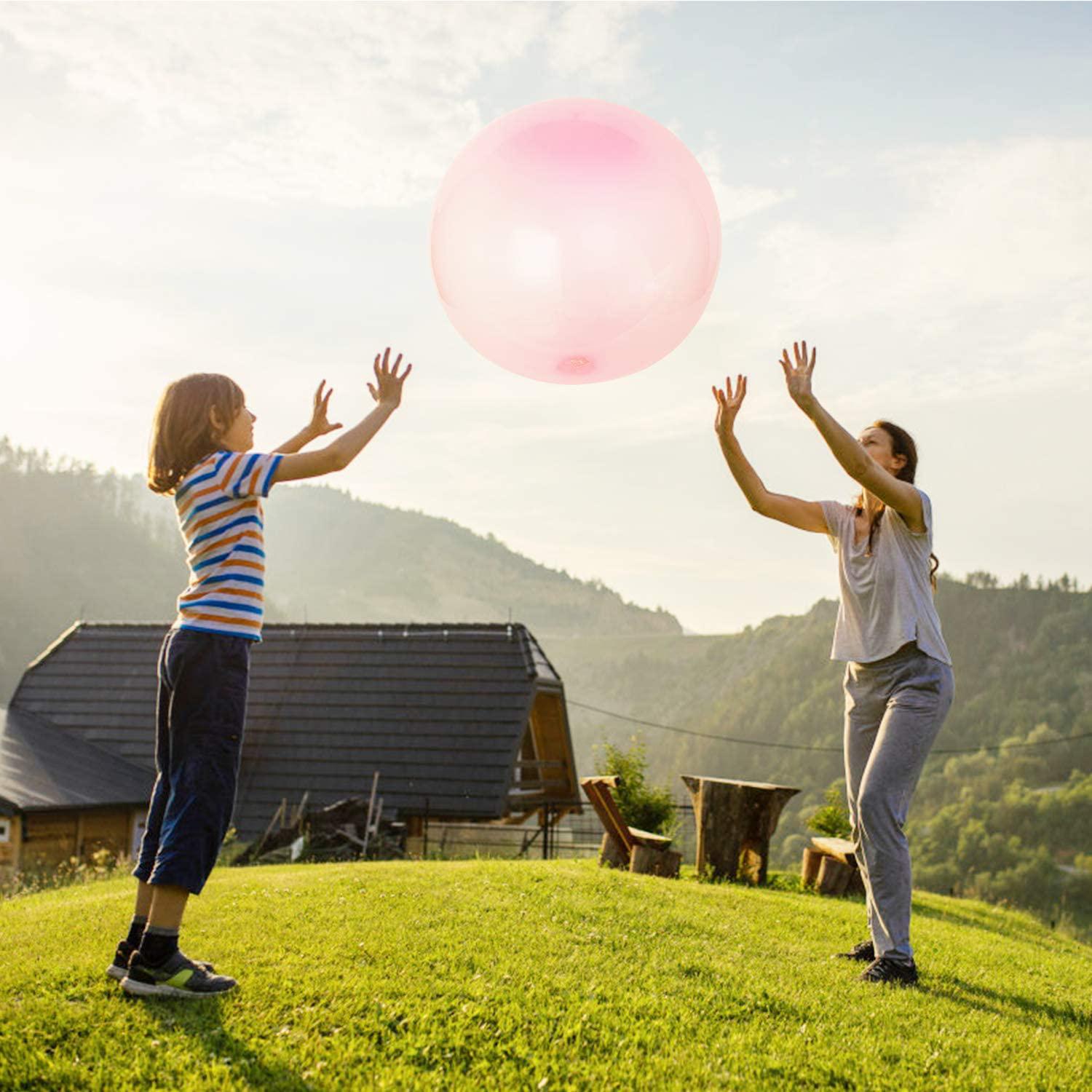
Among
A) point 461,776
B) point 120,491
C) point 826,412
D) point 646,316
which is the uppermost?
point 120,491

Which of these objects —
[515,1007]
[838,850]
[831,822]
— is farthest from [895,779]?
[831,822]

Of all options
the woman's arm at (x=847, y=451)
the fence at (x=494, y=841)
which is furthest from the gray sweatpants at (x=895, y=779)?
the fence at (x=494, y=841)

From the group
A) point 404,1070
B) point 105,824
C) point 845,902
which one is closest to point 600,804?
point 845,902

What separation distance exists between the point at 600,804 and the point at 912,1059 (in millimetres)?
5406

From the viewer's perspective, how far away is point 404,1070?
8.86 feet

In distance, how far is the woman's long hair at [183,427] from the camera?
11.1 feet

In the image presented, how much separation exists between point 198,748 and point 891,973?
283 cm

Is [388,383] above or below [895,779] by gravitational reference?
above

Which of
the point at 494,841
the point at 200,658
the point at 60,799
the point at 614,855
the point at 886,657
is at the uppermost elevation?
the point at 886,657

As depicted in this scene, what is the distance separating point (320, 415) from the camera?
389 centimetres

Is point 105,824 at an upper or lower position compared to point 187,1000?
lower

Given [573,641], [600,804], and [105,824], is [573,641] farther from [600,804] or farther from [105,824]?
[600,804]

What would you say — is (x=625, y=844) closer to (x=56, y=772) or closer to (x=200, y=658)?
(x=200, y=658)

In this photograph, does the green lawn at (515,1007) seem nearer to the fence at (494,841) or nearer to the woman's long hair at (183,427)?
the woman's long hair at (183,427)
